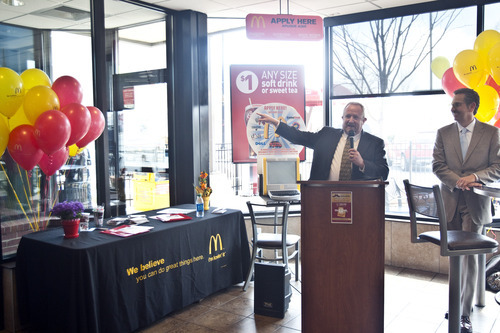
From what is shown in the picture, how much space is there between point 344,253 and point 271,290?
A: 129 centimetres

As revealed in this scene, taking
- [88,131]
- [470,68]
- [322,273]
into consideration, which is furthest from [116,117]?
[470,68]

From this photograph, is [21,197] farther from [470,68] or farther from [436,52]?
[436,52]

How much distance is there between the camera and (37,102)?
2986 millimetres

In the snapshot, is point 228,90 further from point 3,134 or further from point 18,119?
point 3,134

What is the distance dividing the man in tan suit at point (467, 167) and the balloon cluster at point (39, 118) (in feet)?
Result: 8.94

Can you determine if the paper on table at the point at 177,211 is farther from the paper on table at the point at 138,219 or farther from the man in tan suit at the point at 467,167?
the man in tan suit at the point at 467,167

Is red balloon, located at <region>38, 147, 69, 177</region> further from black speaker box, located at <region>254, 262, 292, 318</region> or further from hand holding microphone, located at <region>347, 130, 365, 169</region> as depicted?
hand holding microphone, located at <region>347, 130, 365, 169</region>

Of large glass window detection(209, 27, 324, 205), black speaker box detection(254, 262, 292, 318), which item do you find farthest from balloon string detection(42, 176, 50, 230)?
large glass window detection(209, 27, 324, 205)

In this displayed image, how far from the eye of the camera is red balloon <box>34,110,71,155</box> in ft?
9.51

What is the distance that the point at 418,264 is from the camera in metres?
5.02

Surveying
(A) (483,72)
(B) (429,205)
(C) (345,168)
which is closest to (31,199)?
(C) (345,168)

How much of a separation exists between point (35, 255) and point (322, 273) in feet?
6.82

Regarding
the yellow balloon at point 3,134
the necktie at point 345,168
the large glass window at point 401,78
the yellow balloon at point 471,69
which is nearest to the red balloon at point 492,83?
the yellow balloon at point 471,69

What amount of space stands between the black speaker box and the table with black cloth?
1.76 ft
